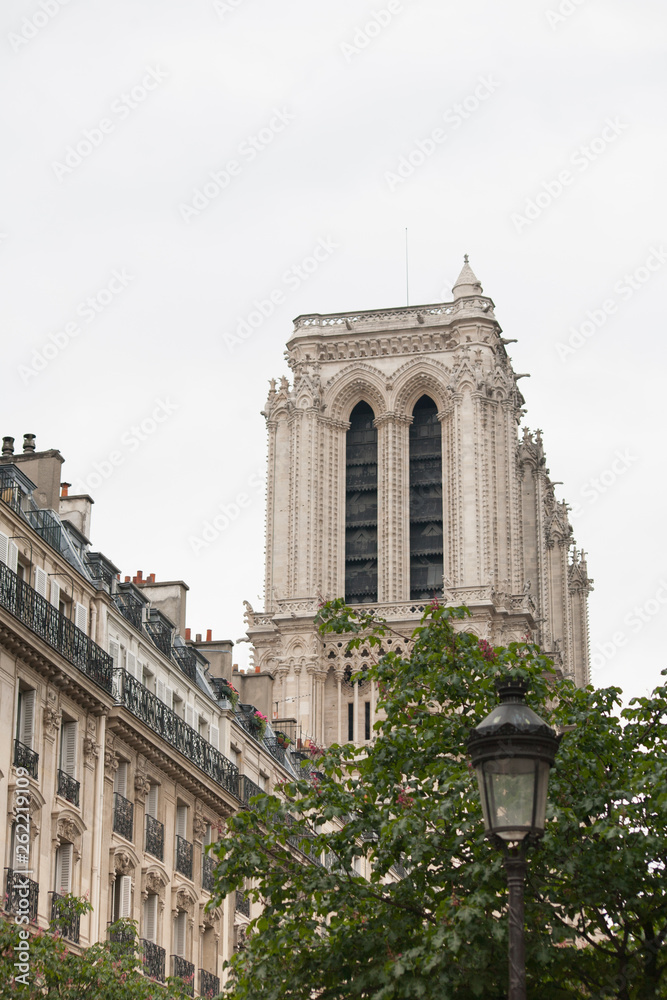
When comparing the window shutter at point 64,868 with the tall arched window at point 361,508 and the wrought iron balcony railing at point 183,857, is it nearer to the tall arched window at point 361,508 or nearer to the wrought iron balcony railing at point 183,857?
the wrought iron balcony railing at point 183,857

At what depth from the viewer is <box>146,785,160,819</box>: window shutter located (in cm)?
3347

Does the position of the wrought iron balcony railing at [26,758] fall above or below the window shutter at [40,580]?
below

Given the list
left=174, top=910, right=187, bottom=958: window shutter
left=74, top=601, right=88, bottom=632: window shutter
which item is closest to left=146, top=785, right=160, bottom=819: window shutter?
left=174, top=910, right=187, bottom=958: window shutter

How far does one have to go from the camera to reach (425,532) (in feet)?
267

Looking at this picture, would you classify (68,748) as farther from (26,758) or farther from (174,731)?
(174,731)

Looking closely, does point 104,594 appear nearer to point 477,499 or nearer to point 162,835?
point 162,835

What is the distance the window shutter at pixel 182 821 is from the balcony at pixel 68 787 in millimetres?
5822

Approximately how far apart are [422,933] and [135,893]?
1698 cm

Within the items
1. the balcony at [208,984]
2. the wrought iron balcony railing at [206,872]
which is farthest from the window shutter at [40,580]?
the balcony at [208,984]

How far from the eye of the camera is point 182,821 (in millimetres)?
35344

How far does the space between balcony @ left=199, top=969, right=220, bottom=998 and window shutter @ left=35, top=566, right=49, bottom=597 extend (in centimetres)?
1012

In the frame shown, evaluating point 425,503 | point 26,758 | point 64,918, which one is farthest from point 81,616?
point 425,503

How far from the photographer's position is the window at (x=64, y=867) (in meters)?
28.8

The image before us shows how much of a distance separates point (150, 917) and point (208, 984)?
131 inches
